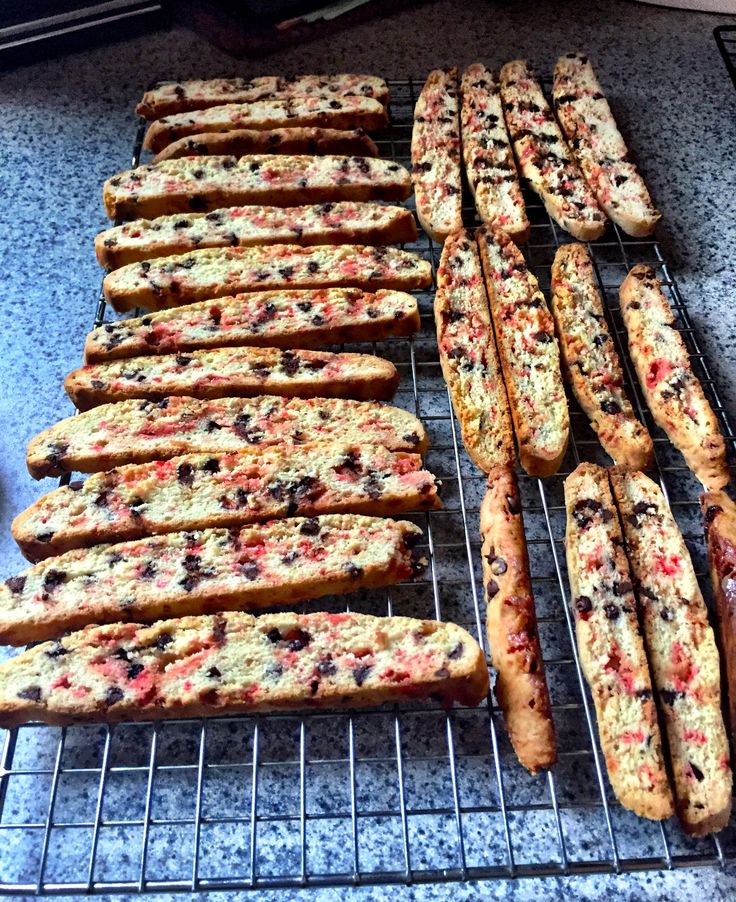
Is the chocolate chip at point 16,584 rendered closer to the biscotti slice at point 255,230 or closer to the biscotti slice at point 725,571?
the biscotti slice at point 255,230

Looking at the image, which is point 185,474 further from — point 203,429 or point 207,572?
point 207,572

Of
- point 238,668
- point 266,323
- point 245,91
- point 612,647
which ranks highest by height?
point 245,91

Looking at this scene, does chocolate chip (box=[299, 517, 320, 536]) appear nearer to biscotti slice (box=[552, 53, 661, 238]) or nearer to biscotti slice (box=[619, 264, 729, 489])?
biscotti slice (box=[619, 264, 729, 489])

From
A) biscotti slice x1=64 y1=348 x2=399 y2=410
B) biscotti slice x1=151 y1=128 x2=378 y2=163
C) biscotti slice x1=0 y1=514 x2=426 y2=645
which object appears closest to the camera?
biscotti slice x1=0 y1=514 x2=426 y2=645

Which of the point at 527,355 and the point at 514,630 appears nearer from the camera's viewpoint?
the point at 514,630

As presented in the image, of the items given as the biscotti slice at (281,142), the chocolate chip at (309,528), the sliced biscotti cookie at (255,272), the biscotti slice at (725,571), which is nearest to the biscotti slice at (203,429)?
the chocolate chip at (309,528)

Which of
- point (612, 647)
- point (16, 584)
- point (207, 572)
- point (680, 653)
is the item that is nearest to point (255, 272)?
point (207, 572)

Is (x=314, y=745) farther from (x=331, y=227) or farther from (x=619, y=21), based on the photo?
(x=619, y=21)

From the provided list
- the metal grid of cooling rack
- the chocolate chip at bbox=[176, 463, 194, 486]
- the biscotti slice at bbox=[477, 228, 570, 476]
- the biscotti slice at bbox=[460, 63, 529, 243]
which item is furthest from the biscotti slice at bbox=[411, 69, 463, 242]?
the chocolate chip at bbox=[176, 463, 194, 486]
